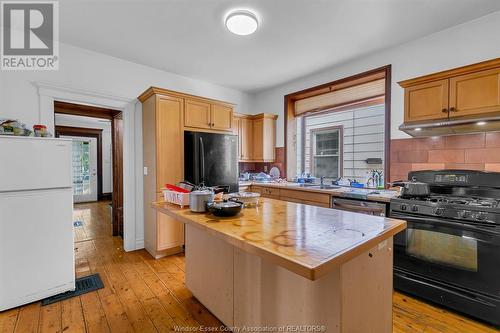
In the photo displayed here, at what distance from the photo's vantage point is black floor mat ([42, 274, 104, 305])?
214 centimetres

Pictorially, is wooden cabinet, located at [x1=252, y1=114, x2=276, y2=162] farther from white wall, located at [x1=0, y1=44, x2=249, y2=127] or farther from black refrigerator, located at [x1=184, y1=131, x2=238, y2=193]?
white wall, located at [x1=0, y1=44, x2=249, y2=127]

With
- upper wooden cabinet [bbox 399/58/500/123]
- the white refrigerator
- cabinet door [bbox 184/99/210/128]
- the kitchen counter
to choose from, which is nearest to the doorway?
cabinet door [bbox 184/99/210/128]

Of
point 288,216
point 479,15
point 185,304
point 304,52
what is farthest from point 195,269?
point 479,15

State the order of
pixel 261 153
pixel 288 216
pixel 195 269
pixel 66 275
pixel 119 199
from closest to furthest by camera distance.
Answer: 1. pixel 288 216
2. pixel 195 269
3. pixel 66 275
4. pixel 119 199
5. pixel 261 153

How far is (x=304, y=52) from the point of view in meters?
3.06

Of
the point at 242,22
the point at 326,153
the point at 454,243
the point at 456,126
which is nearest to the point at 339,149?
the point at 326,153

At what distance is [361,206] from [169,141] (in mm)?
2473

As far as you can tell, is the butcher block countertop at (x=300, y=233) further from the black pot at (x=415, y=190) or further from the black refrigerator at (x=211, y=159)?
the black refrigerator at (x=211, y=159)

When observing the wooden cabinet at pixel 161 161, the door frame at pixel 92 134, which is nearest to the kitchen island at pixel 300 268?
the wooden cabinet at pixel 161 161

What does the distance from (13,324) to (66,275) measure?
1.48 ft

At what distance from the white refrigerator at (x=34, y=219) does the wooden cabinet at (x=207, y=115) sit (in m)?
1.49

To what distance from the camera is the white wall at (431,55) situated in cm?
235

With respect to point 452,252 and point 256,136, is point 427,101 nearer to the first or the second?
point 452,252

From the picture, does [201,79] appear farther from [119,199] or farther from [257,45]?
[119,199]
